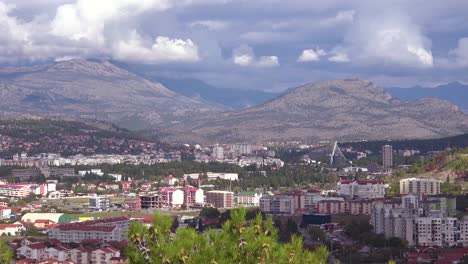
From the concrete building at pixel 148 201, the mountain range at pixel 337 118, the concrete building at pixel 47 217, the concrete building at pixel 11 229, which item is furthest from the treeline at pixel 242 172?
the mountain range at pixel 337 118

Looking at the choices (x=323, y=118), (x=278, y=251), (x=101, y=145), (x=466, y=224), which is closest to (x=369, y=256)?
(x=466, y=224)

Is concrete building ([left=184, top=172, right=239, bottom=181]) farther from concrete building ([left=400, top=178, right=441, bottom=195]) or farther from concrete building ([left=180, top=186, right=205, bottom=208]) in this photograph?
concrete building ([left=400, top=178, right=441, bottom=195])

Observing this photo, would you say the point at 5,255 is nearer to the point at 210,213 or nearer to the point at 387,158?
the point at 210,213

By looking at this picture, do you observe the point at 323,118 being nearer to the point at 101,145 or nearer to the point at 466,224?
the point at 101,145

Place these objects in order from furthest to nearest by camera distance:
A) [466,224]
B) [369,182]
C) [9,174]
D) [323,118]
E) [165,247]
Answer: [323,118] < [9,174] < [369,182] < [466,224] < [165,247]

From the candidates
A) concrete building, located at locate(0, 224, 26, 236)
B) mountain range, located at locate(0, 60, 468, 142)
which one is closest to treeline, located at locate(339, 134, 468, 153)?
mountain range, located at locate(0, 60, 468, 142)
